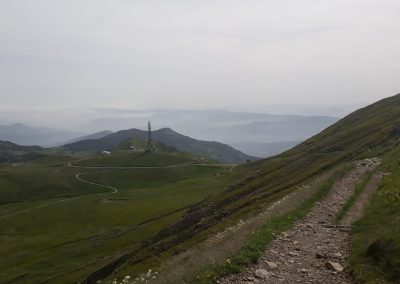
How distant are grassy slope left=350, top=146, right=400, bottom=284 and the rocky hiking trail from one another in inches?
24.0

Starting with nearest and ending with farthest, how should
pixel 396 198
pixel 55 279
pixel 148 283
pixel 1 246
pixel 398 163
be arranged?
pixel 148 283 < pixel 396 198 < pixel 398 163 < pixel 55 279 < pixel 1 246

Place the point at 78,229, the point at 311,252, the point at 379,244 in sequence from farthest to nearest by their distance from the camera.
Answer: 1. the point at 78,229
2. the point at 311,252
3. the point at 379,244

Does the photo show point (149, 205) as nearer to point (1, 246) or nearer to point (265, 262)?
point (1, 246)

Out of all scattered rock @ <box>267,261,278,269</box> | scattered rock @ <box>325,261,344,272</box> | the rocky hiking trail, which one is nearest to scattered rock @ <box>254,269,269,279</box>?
the rocky hiking trail

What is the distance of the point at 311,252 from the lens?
21.8 m

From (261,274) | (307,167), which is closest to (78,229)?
(307,167)

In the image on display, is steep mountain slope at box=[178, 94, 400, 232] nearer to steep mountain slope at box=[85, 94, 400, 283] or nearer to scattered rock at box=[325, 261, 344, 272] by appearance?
steep mountain slope at box=[85, 94, 400, 283]

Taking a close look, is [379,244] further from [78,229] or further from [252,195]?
[78,229]

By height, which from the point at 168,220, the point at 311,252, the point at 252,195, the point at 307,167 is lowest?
the point at 168,220

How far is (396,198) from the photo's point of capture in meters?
27.3

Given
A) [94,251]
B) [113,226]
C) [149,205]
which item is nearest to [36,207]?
Answer: [149,205]

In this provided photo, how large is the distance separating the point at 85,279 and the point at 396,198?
43398 mm

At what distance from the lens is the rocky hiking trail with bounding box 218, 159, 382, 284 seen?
18.2 metres

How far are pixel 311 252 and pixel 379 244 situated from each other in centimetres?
355
